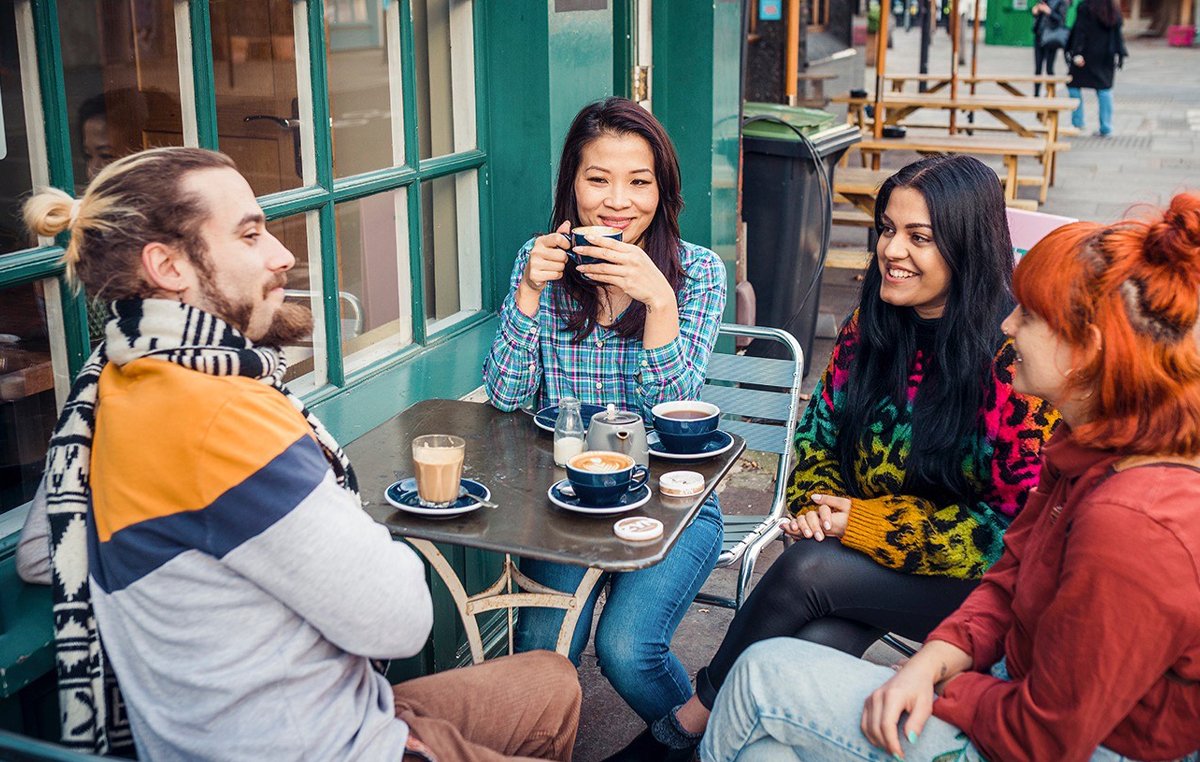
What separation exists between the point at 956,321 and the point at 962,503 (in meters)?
0.39

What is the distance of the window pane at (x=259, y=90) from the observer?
8.58ft

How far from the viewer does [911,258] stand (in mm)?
2730

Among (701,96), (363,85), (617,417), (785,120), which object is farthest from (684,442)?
(785,120)

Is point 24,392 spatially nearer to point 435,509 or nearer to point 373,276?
point 435,509

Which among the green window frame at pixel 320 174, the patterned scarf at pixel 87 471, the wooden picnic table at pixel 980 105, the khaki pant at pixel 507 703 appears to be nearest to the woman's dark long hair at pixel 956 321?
the khaki pant at pixel 507 703

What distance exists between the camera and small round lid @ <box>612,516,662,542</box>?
2.23 m

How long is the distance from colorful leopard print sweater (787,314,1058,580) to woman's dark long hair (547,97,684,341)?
63cm

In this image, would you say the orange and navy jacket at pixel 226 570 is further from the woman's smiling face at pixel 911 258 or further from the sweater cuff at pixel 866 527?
the woman's smiling face at pixel 911 258

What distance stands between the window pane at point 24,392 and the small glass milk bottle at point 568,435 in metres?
0.97

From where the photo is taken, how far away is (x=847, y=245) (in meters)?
9.33

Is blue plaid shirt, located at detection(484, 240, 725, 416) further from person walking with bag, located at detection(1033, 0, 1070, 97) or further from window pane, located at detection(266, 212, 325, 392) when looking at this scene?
person walking with bag, located at detection(1033, 0, 1070, 97)

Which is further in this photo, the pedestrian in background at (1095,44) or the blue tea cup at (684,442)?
the pedestrian in background at (1095,44)

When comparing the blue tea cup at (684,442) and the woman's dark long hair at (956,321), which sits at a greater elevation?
the woman's dark long hair at (956,321)

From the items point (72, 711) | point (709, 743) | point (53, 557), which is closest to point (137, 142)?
point (53, 557)
